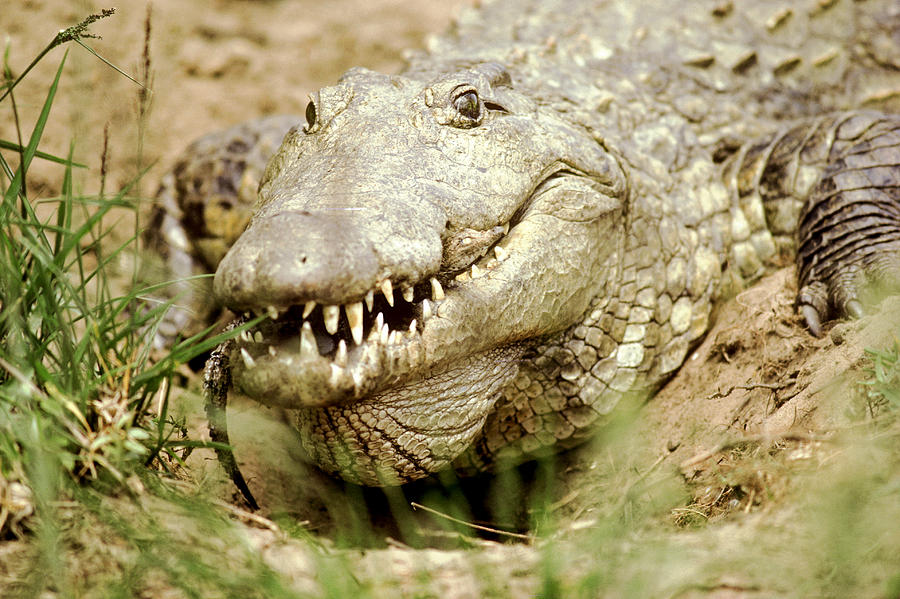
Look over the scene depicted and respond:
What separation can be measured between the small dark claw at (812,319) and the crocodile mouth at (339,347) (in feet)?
4.49

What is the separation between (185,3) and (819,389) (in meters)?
5.20

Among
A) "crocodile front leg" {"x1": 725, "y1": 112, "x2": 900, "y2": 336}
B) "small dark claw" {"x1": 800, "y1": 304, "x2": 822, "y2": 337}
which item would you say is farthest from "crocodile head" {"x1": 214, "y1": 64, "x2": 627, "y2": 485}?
"crocodile front leg" {"x1": 725, "y1": 112, "x2": 900, "y2": 336}

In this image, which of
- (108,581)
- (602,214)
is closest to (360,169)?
(602,214)

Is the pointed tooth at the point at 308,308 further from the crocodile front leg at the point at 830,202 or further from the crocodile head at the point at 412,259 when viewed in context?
the crocodile front leg at the point at 830,202

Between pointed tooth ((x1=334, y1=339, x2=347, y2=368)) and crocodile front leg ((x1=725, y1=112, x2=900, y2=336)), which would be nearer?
pointed tooth ((x1=334, y1=339, x2=347, y2=368))

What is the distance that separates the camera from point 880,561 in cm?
162

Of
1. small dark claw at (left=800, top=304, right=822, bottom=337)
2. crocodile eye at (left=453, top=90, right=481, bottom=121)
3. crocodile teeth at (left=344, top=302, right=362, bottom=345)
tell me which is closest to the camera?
crocodile teeth at (left=344, top=302, right=362, bottom=345)

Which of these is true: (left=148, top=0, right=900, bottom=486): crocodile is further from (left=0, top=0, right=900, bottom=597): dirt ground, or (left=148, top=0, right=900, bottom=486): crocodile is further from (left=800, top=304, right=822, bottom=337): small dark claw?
(left=0, top=0, right=900, bottom=597): dirt ground

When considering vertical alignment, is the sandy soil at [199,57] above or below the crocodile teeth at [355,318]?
above

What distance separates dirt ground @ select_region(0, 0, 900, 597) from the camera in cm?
203

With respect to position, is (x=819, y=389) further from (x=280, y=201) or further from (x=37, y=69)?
(x=37, y=69)

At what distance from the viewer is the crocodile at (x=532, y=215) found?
82.4 inches

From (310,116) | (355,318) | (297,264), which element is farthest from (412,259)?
(310,116)

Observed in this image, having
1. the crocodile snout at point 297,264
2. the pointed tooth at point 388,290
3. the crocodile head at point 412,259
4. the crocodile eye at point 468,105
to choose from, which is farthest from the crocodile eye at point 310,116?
the pointed tooth at point 388,290
